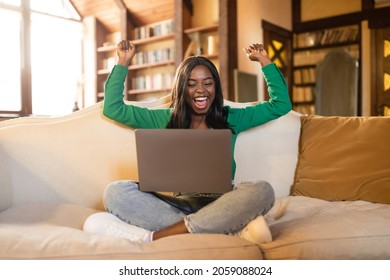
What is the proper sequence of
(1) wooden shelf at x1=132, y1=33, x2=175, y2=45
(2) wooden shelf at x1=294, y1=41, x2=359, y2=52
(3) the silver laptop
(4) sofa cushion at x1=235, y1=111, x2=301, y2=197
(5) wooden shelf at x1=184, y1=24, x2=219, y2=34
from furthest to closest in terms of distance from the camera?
(2) wooden shelf at x1=294, y1=41, x2=359, y2=52 < (1) wooden shelf at x1=132, y1=33, x2=175, y2=45 < (5) wooden shelf at x1=184, y1=24, x2=219, y2=34 < (4) sofa cushion at x1=235, y1=111, x2=301, y2=197 < (3) the silver laptop

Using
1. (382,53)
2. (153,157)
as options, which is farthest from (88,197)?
(382,53)

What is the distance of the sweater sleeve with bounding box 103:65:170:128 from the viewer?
1.42m

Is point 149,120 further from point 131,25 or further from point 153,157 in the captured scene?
point 131,25

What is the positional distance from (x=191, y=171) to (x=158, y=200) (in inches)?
6.9

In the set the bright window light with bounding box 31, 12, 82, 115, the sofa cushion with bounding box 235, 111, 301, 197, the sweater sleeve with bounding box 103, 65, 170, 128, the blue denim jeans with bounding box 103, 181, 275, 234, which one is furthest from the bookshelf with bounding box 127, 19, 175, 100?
the blue denim jeans with bounding box 103, 181, 275, 234

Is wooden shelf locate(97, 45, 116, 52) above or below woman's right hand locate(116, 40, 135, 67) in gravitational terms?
above

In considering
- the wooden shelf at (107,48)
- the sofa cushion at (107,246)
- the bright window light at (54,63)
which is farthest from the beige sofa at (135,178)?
the wooden shelf at (107,48)

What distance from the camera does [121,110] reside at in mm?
1427

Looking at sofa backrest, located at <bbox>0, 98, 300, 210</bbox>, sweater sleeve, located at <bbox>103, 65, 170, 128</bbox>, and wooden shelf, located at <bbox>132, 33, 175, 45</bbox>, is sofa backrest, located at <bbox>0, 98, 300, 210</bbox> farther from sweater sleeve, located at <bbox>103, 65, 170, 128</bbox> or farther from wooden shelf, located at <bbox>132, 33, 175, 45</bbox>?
wooden shelf, located at <bbox>132, 33, 175, 45</bbox>

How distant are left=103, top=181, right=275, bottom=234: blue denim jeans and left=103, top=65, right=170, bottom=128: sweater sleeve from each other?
31cm

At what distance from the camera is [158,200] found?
116cm

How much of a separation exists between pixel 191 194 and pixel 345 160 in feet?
2.08

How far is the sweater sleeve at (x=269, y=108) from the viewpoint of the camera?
57.9 inches
